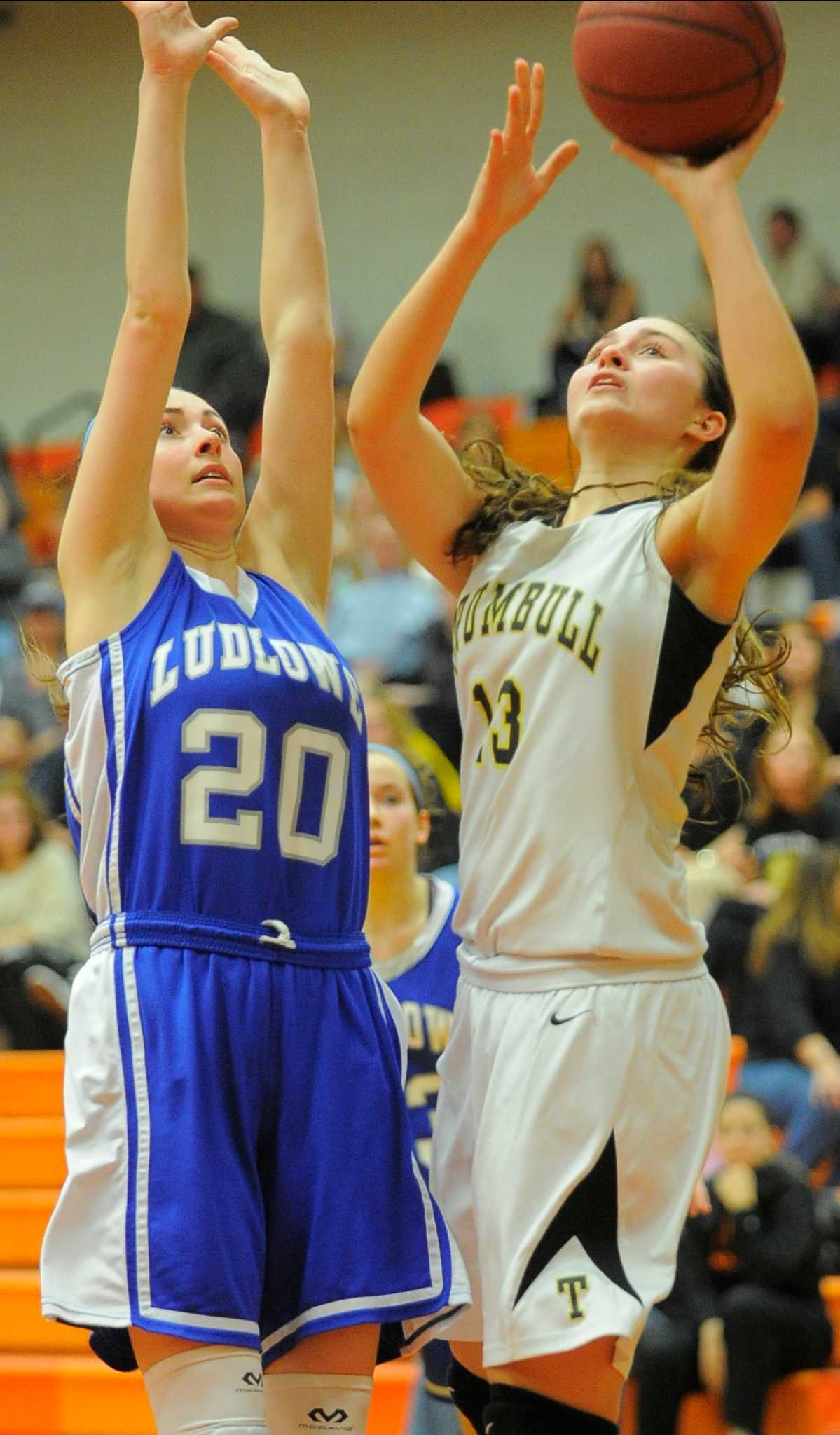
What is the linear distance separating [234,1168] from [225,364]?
10.6 metres

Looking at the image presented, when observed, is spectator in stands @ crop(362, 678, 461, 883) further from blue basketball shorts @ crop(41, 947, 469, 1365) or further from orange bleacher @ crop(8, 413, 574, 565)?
orange bleacher @ crop(8, 413, 574, 565)

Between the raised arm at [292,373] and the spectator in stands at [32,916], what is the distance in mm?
4240

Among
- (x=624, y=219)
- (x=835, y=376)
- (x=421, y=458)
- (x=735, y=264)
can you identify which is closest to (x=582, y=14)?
(x=735, y=264)

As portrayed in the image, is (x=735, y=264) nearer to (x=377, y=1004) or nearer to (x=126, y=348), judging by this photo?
(x=126, y=348)

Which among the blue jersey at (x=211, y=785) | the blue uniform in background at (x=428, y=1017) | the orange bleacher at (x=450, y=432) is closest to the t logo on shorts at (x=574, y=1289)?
the blue jersey at (x=211, y=785)

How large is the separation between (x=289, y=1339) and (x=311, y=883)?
2.13 feet

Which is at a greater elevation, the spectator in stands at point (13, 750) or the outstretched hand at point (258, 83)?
the outstretched hand at point (258, 83)

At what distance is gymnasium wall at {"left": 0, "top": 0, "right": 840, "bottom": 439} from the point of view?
516 inches

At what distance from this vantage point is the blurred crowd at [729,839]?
5.19 m

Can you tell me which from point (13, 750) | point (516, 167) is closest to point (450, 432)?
point (13, 750)

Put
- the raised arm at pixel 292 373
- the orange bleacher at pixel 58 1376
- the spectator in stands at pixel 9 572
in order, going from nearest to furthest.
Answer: the raised arm at pixel 292 373
the orange bleacher at pixel 58 1376
the spectator in stands at pixel 9 572

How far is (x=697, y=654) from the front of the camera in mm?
2844

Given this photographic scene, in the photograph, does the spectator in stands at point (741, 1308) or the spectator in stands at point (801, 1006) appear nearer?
the spectator in stands at point (741, 1308)

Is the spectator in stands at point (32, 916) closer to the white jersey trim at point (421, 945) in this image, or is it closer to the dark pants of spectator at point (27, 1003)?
the dark pants of spectator at point (27, 1003)
